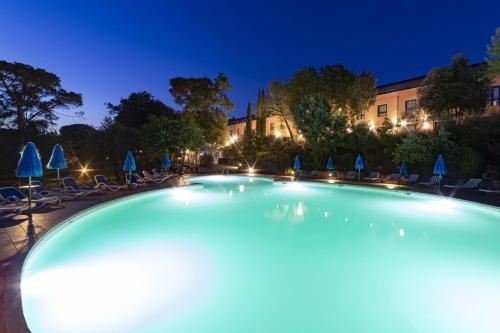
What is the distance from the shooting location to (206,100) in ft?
92.1

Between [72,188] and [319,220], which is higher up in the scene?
[72,188]

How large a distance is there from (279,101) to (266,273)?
77.1ft

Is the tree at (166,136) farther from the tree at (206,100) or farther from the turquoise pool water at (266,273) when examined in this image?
the turquoise pool water at (266,273)

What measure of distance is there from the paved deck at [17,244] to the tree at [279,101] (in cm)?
1976

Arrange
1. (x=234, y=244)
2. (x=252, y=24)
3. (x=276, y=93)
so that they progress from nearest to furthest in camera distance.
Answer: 1. (x=234, y=244)
2. (x=276, y=93)
3. (x=252, y=24)

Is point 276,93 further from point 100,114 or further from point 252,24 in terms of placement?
point 100,114

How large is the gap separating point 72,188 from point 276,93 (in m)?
20.4

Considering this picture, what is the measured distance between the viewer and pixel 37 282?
4621 mm

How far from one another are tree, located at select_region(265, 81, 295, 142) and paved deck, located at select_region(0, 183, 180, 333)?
64.8 feet

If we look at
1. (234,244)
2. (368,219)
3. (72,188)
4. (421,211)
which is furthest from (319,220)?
(72,188)

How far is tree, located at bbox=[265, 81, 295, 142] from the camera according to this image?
2622cm

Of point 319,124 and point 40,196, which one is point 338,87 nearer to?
point 319,124

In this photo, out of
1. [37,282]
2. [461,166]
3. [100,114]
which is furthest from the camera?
[100,114]

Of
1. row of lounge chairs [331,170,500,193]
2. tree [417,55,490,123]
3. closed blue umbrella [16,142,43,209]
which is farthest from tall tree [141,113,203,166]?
tree [417,55,490,123]
